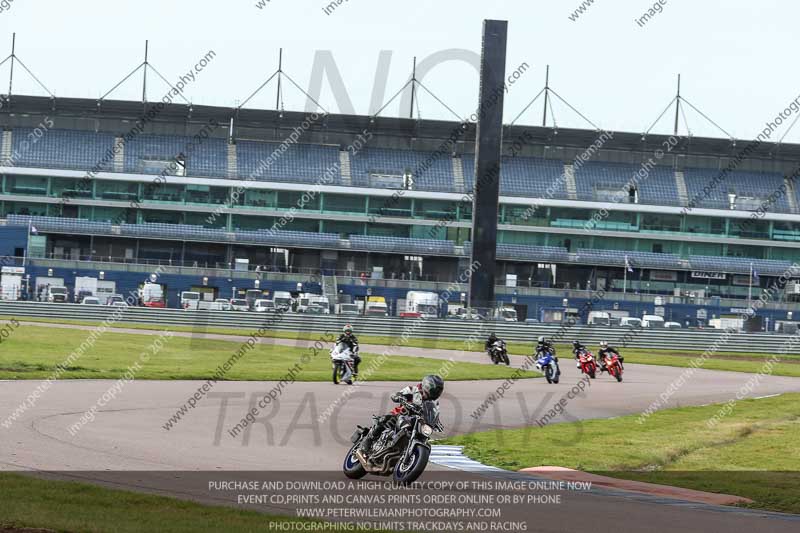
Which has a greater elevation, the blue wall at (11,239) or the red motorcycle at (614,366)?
the blue wall at (11,239)

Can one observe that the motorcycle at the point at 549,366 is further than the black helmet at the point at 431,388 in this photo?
Yes

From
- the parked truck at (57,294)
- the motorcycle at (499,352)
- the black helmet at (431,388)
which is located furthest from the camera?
the parked truck at (57,294)

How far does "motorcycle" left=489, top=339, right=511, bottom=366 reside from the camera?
46.7m

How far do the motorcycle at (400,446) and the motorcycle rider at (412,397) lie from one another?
48 mm

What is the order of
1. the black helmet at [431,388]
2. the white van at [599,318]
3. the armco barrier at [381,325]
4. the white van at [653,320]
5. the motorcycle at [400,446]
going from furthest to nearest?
the white van at [653,320], the white van at [599,318], the armco barrier at [381,325], the black helmet at [431,388], the motorcycle at [400,446]

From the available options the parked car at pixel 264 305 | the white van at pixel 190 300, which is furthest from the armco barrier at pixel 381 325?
→ the white van at pixel 190 300

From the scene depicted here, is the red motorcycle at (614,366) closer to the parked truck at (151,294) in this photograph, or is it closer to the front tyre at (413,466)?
the front tyre at (413,466)

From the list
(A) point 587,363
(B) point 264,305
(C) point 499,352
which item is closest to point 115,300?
(B) point 264,305

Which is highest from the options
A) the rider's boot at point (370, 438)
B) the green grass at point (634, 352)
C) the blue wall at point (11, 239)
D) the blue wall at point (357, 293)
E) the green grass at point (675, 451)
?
the blue wall at point (11, 239)

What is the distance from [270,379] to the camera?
108ft

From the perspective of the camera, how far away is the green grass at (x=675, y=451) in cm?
1667

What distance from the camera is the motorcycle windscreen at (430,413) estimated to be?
47.4ft

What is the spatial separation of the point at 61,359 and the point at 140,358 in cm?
421

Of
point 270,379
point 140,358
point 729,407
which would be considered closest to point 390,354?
point 140,358
